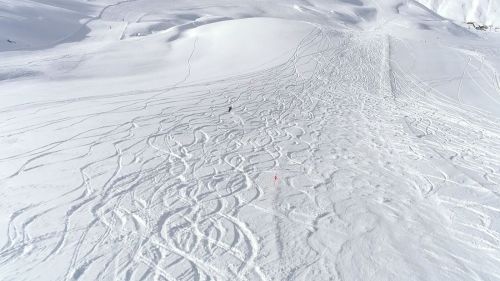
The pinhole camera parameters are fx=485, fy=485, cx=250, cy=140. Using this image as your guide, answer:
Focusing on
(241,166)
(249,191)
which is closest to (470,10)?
(241,166)

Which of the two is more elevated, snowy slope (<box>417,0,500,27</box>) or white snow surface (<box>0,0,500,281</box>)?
white snow surface (<box>0,0,500,281</box>)

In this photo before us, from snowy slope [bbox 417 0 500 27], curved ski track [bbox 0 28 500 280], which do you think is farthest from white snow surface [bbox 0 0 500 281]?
snowy slope [bbox 417 0 500 27]

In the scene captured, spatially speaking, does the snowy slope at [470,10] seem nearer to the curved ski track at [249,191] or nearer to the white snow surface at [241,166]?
the white snow surface at [241,166]

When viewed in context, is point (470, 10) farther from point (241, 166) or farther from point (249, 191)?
point (249, 191)

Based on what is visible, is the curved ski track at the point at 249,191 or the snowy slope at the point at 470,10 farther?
the snowy slope at the point at 470,10

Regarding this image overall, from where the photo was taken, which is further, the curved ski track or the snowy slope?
the snowy slope

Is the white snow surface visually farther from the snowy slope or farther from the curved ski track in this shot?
the snowy slope

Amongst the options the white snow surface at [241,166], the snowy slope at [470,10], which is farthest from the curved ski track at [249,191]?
the snowy slope at [470,10]
